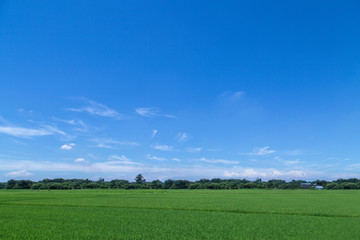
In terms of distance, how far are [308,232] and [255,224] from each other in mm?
3489

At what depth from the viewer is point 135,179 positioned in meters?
169

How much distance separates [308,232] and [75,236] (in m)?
14.5

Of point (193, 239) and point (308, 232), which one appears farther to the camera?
point (308, 232)

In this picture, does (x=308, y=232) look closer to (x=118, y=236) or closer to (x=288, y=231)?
(x=288, y=231)

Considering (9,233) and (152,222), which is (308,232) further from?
(9,233)

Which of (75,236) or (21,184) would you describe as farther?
(21,184)

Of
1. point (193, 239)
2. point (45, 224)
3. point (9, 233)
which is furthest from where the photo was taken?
point (45, 224)

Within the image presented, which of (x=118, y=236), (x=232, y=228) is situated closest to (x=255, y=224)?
(x=232, y=228)

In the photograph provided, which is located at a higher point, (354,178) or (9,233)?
(354,178)

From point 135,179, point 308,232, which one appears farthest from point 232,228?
point 135,179

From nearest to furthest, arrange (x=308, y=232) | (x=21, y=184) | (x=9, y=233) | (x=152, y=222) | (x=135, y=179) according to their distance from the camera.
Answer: (x=9, y=233) < (x=308, y=232) < (x=152, y=222) < (x=21, y=184) < (x=135, y=179)

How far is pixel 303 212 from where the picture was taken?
2495 cm

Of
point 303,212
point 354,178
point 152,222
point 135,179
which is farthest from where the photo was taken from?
point 354,178

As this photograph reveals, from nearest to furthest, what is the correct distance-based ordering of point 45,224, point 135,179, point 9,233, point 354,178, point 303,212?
1. point 9,233
2. point 45,224
3. point 303,212
4. point 135,179
5. point 354,178
